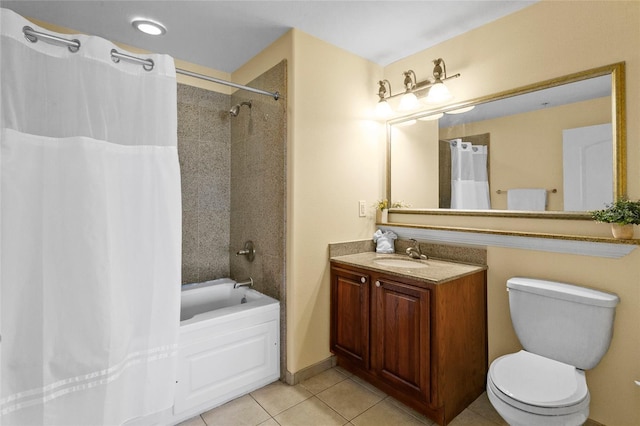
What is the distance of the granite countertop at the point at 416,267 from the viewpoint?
1.81 meters

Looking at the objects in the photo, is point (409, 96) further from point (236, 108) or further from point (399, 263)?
point (236, 108)

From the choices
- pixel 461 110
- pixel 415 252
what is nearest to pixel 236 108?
pixel 461 110

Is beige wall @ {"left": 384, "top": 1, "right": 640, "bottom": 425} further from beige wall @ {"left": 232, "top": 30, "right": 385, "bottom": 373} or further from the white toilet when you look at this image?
beige wall @ {"left": 232, "top": 30, "right": 385, "bottom": 373}

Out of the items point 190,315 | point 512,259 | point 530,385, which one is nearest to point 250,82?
point 190,315

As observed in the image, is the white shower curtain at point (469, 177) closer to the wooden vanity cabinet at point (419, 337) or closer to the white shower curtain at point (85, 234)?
the wooden vanity cabinet at point (419, 337)

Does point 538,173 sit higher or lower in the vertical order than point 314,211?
higher

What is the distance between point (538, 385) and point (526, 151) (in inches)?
50.6

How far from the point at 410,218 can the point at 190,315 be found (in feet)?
6.32

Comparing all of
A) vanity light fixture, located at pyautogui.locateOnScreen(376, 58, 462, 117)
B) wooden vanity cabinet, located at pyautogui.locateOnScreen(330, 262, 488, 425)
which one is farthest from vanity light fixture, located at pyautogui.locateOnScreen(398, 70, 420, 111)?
wooden vanity cabinet, located at pyautogui.locateOnScreen(330, 262, 488, 425)

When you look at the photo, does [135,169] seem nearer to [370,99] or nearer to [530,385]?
[370,99]

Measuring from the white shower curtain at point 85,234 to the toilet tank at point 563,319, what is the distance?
191cm

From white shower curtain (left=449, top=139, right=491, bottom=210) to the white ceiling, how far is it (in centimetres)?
81

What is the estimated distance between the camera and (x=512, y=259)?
1956 millimetres

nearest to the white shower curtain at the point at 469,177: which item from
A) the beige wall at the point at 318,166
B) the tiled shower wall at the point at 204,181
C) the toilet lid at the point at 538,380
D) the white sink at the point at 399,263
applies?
the white sink at the point at 399,263
